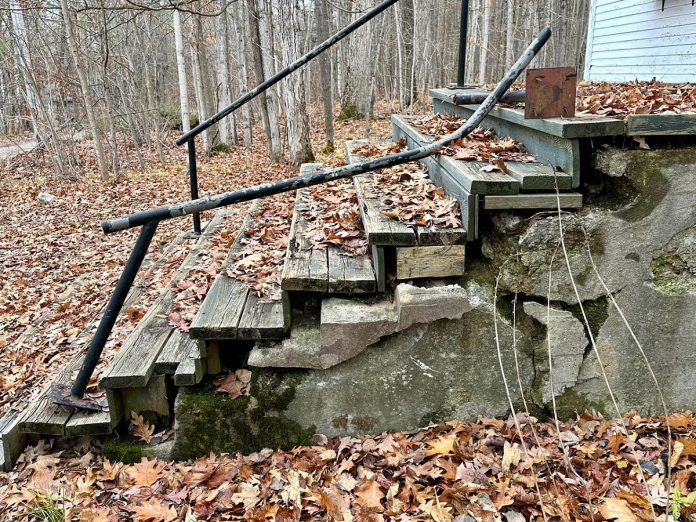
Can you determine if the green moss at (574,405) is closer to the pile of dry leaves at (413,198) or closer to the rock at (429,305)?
the rock at (429,305)

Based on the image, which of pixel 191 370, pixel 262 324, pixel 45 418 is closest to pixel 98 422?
pixel 45 418

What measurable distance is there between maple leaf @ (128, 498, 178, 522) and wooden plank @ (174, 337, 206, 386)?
57cm

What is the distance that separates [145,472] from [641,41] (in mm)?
10093

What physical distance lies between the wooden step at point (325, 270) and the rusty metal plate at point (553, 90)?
124cm

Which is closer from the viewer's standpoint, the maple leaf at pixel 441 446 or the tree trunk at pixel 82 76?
the maple leaf at pixel 441 446

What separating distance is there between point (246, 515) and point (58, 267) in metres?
5.38

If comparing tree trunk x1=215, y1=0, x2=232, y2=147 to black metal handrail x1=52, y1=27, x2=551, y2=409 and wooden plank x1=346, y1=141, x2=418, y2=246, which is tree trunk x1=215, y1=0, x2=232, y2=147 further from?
black metal handrail x1=52, y1=27, x2=551, y2=409

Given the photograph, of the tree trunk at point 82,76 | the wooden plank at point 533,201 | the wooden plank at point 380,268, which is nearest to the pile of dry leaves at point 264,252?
the wooden plank at point 380,268

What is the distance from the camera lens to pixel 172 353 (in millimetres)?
2854

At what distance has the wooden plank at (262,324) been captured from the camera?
269cm

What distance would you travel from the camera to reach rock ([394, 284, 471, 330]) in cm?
260

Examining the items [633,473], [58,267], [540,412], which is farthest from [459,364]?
[58,267]

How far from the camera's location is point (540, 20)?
20.4 metres

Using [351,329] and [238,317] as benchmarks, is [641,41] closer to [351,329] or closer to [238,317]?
[351,329]
